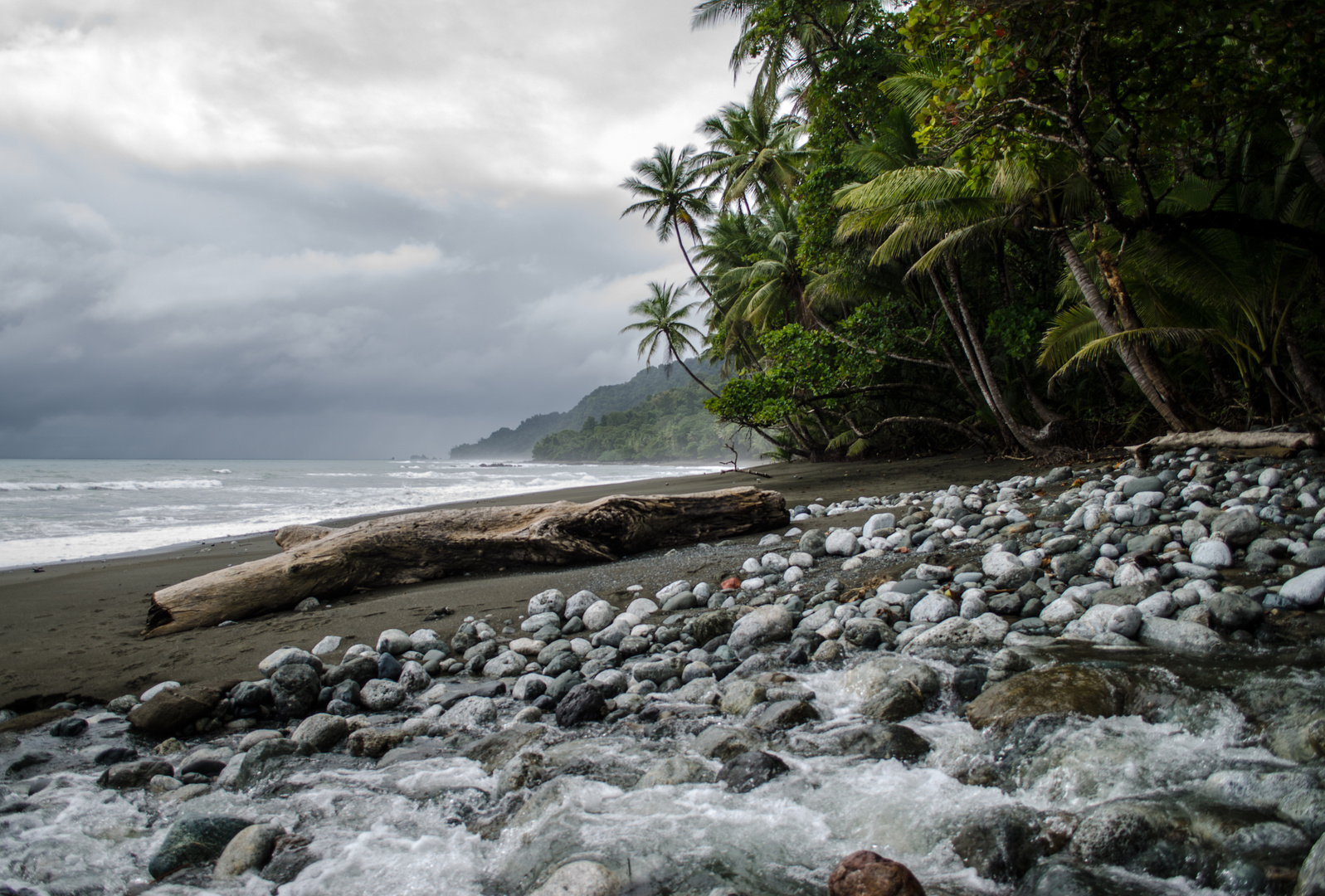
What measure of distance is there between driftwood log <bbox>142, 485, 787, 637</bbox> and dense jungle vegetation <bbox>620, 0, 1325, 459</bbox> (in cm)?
417

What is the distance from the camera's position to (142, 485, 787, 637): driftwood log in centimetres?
530

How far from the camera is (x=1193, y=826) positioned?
5.67 ft

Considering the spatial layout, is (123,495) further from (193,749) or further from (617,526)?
(193,749)

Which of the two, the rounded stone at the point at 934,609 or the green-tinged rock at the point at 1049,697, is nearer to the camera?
the green-tinged rock at the point at 1049,697

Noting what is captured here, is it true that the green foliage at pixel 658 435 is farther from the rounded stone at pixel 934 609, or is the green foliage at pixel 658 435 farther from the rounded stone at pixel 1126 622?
the rounded stone at pixel 1126 622

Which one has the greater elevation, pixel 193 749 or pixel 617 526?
pixel 617 526

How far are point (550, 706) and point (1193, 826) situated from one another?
2527 mm

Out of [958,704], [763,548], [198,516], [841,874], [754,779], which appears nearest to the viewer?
[841,874]

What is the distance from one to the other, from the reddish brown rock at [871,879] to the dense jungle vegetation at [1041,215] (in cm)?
514

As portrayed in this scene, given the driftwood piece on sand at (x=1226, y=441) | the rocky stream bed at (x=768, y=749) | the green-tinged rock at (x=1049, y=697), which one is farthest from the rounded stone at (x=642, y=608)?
the driftwood piece on sand at (x=1226, y=441)

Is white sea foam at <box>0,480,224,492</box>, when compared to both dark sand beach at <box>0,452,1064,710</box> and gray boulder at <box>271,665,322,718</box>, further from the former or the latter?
gray boulder at <box>271,665,322,718</box>

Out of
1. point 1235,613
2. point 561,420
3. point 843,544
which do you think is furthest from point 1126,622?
point 561,420

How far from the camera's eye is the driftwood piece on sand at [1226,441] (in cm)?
628

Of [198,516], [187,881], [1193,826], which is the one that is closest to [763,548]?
[1193,826]
